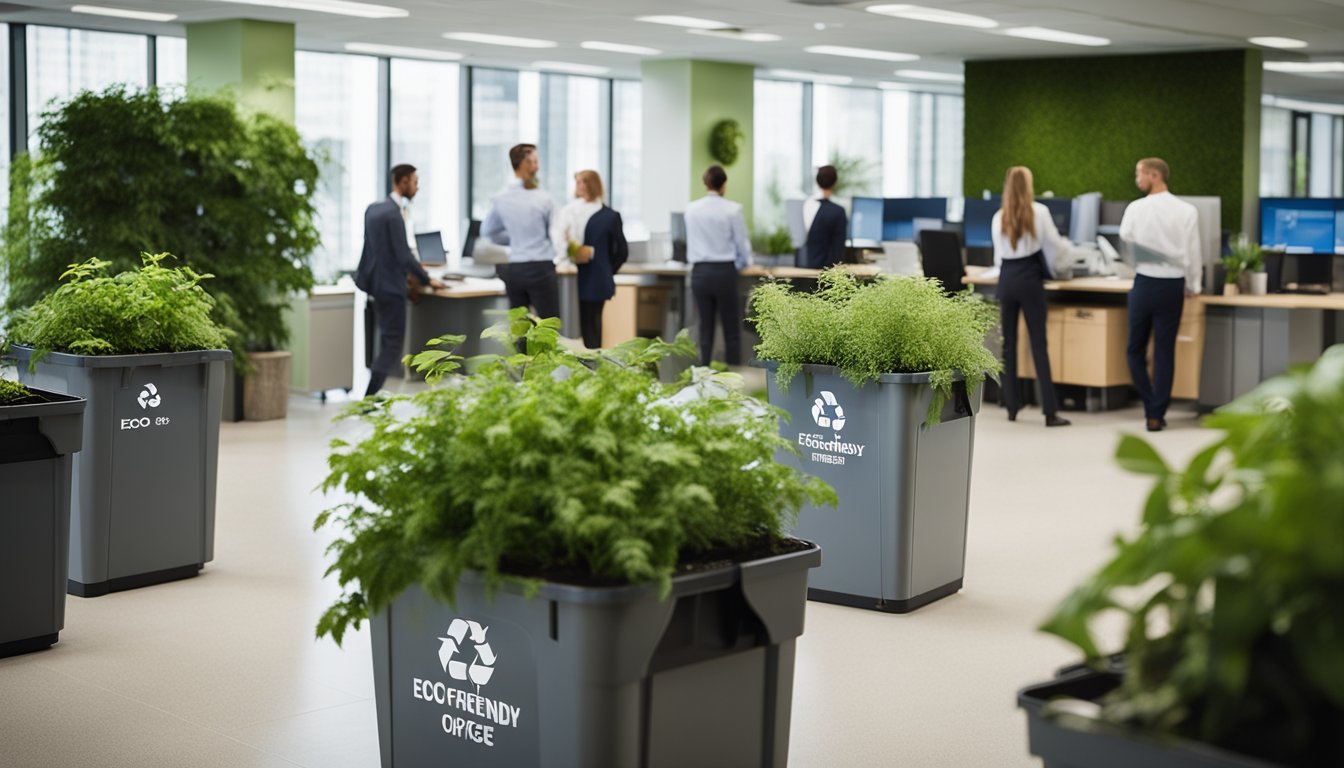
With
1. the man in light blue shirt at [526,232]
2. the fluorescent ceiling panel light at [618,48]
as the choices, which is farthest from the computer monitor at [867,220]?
the man in light blue shirt at [526,232]

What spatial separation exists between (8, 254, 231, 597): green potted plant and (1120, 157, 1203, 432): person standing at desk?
5639 millimetres

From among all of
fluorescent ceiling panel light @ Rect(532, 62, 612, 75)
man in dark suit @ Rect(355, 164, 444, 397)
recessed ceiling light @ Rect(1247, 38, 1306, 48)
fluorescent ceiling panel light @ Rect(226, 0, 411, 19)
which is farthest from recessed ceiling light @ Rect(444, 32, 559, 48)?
recessed ceiling light @ Rect(1247, 38, 1306, 48)

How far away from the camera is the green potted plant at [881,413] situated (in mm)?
4684

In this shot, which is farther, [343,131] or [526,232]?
[343,131]

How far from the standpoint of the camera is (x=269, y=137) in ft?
30.6

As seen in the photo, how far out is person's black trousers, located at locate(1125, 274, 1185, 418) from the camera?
8.86m

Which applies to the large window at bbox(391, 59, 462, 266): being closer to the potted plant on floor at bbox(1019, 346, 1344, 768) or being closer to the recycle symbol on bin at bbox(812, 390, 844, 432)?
the recycle symbol on bin at bbox(812, 390, 844, 432)

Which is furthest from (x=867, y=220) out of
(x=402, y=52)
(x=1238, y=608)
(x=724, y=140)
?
(x=1238, y=608)

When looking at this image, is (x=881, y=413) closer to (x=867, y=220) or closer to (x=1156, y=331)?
(x=1156, y=331)

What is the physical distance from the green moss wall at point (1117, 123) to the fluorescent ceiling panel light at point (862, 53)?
28.9 inches

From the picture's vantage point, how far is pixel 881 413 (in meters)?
4.71

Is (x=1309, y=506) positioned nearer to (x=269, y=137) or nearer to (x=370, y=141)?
(x=269, y=137)

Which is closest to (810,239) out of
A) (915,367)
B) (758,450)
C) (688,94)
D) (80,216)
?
(688,94)

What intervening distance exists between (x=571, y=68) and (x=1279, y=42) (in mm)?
6764
